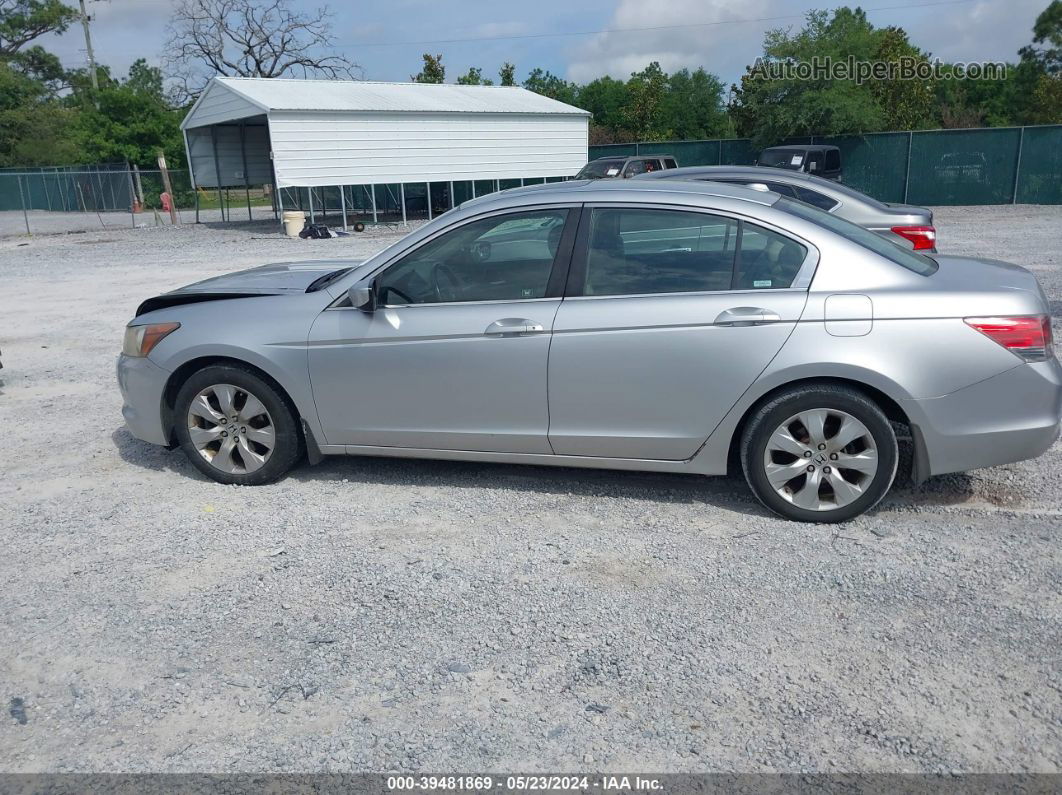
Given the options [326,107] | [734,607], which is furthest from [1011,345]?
[326,107]

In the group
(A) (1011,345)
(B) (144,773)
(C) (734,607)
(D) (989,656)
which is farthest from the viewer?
(A) (1011,345)

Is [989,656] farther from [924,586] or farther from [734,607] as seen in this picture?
[734,607]

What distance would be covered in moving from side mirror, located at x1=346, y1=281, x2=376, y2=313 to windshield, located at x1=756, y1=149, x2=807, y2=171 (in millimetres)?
19190

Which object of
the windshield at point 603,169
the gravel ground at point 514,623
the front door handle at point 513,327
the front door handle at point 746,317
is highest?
the windshield at point 603,169

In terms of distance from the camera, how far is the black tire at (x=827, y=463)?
4355 mm

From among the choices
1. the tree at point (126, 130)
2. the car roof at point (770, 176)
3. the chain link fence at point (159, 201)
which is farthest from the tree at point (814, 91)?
the tree at point (126, 130)

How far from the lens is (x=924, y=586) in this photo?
12.9 ft

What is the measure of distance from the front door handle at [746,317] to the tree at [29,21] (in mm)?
72222

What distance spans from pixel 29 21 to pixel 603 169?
59369 millimetres

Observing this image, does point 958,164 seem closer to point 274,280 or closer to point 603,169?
point 603,169

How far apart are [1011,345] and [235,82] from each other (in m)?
26.7

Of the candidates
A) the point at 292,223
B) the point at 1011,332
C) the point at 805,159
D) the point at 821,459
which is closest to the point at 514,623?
the point at 821,459

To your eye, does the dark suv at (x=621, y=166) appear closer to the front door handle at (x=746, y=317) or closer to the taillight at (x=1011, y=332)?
the front door handle at (x=746, y=317)

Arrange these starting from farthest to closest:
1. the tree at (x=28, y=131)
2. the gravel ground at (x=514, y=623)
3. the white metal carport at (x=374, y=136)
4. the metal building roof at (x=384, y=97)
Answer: the tree at (x=28, y=131) < the metal building roof at (x=384, y=97) < the white metal carport at (x=374, y=136) < the gravel ground at (x=514, y=623)
